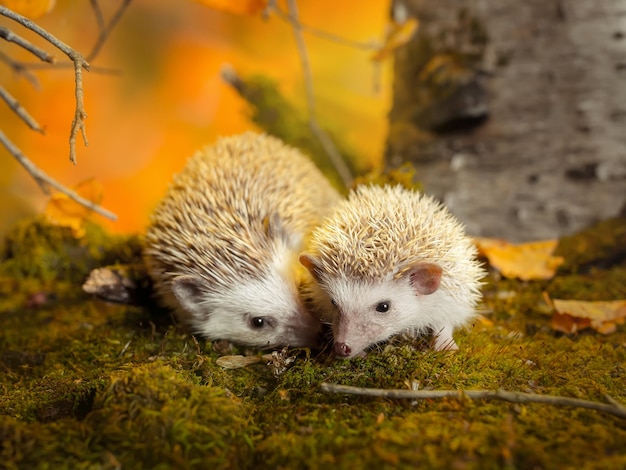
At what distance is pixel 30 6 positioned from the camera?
268cm

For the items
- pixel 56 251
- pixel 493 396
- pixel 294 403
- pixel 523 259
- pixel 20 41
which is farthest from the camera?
pixel 56 251

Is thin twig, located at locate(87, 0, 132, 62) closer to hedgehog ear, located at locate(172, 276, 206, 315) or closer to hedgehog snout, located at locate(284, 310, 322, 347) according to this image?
hedgehog ear, located at locate(172, 276, 206, 315)

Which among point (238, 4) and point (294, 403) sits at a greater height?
point (238, 4)

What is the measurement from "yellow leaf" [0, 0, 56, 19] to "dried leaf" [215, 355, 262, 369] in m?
2.11

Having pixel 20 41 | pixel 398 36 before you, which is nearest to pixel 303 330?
pixel 20 41

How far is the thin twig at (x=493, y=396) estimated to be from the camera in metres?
1.68

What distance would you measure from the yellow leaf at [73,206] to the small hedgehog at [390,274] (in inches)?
62.9

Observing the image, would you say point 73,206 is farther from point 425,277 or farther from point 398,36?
point 398,36

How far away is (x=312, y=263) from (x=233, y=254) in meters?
0.50

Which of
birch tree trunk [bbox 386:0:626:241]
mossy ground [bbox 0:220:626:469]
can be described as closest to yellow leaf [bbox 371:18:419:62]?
birch tree trunk [bbox 386:0:626:241]

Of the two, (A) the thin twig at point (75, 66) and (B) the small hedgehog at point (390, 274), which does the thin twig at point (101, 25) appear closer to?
(A) the thin twig at point (75, 66)

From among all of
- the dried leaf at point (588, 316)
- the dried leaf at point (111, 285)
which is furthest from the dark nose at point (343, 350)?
the dried leaf at point (111, 285)

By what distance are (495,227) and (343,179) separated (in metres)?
1.72

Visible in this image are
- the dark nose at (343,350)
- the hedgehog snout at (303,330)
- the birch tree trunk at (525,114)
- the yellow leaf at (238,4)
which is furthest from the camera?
the birch tree trunk at (525,114)
